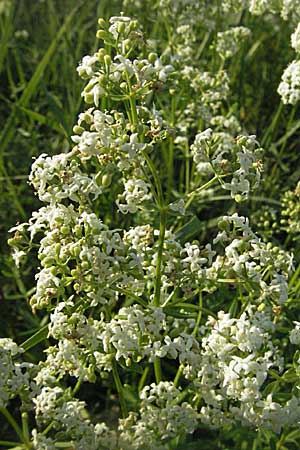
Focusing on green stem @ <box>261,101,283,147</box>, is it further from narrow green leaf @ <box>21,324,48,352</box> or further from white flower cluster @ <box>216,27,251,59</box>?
Answer: narrow green leaf @ <box>21,324,48,352</box>

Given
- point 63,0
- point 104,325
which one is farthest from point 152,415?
point 63,0

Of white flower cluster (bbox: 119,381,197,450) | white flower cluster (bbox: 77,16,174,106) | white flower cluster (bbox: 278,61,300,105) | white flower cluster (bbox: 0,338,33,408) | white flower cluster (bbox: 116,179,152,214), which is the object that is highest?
white flower cluster (bbox: 77,16,174,106)

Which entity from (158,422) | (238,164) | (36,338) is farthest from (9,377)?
(238,164)

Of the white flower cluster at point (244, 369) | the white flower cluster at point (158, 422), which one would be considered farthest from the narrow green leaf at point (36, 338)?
the white flower cluster at point (244, 369)

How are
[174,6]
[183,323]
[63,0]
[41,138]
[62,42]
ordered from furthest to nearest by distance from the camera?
[63,0] → [62,42] → [41,138] → [174,6] → [183,323]

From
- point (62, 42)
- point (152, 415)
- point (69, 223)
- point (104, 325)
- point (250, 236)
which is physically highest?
point (62, 42)

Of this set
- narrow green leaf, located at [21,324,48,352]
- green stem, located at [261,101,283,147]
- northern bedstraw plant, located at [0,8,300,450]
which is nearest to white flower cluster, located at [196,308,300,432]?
northern bedstraw plant, located at [0,8,300,450]

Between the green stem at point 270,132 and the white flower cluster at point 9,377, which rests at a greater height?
the green stem at point 270,132

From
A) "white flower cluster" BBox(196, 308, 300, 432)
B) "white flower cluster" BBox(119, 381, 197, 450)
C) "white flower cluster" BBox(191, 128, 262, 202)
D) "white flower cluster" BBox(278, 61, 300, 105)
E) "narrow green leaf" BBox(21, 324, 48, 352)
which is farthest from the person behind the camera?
"white flower cluster" BBox(278, 61, 300, 105)

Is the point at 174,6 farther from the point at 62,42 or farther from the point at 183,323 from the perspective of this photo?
the point at 183,323

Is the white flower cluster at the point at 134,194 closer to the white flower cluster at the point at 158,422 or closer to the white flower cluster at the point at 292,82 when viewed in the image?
the white flower cluster at the point at 158,422

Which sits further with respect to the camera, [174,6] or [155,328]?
[174,6]
